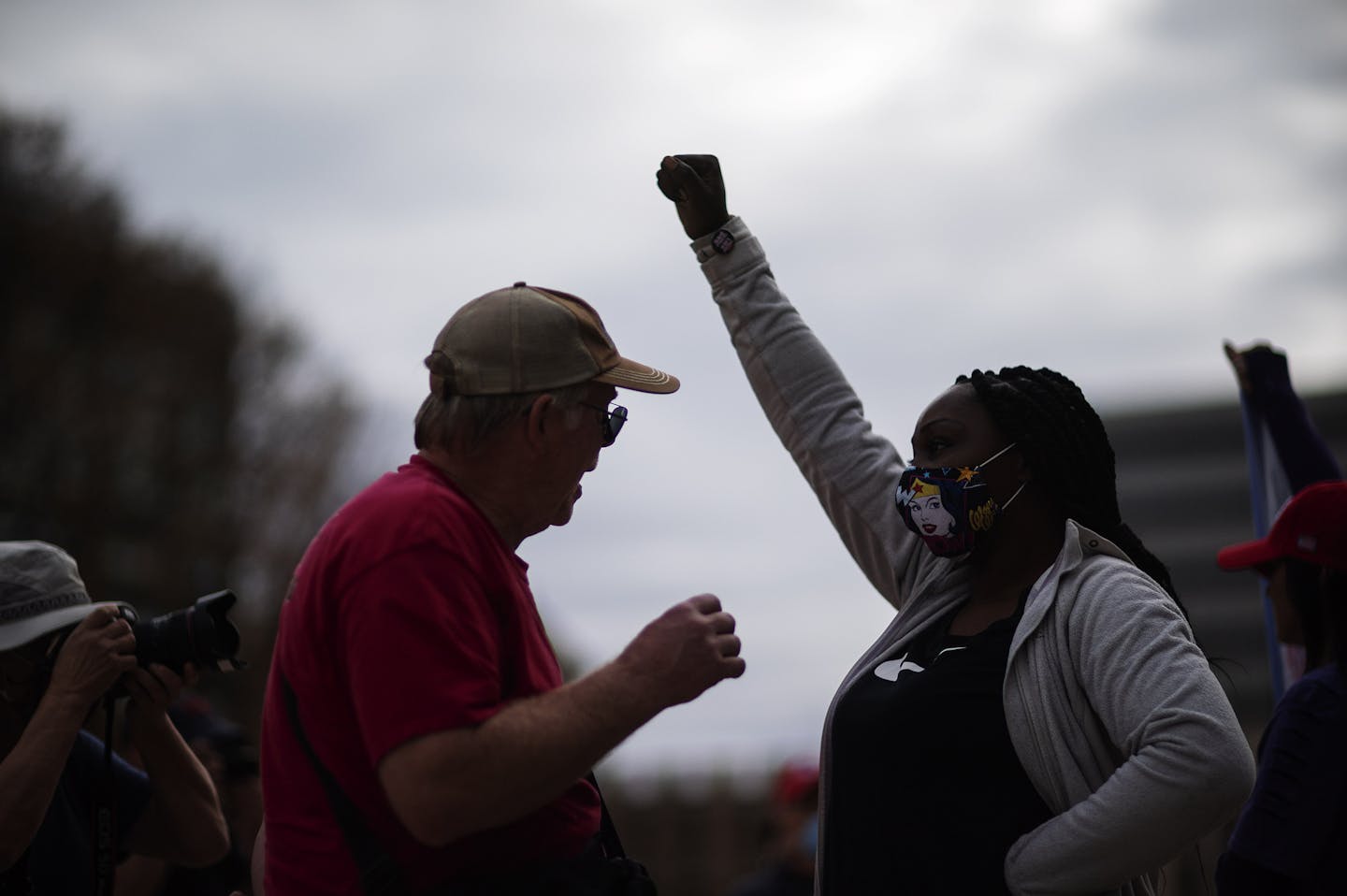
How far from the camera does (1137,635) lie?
9.23 ft

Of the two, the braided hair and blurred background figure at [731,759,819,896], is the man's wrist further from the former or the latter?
blurred background figure at [731,759,819,896]

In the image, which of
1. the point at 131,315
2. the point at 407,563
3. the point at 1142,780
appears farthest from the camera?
the point at 131,315


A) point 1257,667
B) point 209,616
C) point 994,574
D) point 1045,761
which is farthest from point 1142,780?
point 1257,667

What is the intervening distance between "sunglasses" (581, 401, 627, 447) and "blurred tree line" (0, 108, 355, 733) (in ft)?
62.3

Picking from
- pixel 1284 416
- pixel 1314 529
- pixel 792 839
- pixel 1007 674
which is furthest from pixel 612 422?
pixel 792 839

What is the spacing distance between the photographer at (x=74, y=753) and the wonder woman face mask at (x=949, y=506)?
181 cm

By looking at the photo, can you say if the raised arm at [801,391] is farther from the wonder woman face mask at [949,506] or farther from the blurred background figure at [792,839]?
the blurred background figure at [792,839]

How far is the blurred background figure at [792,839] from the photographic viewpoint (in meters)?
6.68

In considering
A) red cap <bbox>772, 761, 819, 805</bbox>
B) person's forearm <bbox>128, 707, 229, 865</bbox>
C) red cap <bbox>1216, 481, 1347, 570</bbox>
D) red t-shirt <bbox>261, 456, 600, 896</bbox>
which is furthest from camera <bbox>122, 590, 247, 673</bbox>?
red cap <bbox>772, 761, 819, 805</bbox>

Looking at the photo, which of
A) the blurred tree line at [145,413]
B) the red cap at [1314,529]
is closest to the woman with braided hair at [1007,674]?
the red cap at [1314,529]

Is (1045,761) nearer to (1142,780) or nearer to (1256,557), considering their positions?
(1142,780)

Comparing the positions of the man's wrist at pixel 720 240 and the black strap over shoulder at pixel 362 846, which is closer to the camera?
the black strap over shoulder at pixel 362 846

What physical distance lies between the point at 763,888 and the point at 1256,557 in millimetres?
3663

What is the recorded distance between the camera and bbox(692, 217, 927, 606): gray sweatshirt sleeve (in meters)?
3.59
